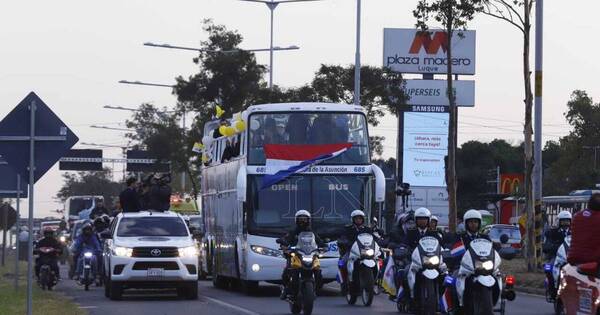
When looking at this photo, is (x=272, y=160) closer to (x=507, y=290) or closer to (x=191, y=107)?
(x=507, y=290)

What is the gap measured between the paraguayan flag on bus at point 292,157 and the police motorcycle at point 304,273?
584 centimetres

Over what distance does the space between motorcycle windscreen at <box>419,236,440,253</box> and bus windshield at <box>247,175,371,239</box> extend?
839 cm

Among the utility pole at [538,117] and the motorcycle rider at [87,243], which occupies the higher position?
the utility pole at [538,117]

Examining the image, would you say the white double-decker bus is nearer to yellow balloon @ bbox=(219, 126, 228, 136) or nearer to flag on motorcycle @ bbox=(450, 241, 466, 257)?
yellow balloon @ bbox=(219, 126, 228, 136)

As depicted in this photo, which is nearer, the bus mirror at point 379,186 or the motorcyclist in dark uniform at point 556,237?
the motorcyclist in dark uniform at point 556,237

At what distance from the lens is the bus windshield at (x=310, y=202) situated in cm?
2938

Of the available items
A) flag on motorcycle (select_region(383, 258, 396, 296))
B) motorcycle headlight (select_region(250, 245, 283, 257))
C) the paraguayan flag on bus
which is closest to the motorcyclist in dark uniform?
flag on motorcycle (select_region(383, 258, 396, 296))

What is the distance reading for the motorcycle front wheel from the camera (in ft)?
82.1

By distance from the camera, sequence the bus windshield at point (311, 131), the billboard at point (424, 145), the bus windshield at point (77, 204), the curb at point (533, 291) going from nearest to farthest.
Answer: the bus windshield at point (311, 131) → the curb at point (533, 291) → the bus windshield at point (77, 204) → the billboard at point (424, 145)

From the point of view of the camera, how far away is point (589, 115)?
81375 millimetres

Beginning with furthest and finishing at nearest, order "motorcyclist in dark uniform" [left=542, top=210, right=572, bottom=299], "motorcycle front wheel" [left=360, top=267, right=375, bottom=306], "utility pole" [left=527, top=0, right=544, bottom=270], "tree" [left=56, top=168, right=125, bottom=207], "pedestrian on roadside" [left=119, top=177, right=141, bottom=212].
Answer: "tree" [left=56, top=168, right=125, bottom=207] → "utility pole" [left=527, top=0, right=544, bottom=270] → "pedestrian on roadside" [left=119, top=177, right=141, bottom=212] → "motorcycle front wheel" [left=360, top=267, right=375, bottom=306] → "motorcyclist in dark uniform" [left=542, top=210, right=572, bottom=299]

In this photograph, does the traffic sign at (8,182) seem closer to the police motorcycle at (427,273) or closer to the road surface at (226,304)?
the road surface at (226,304)

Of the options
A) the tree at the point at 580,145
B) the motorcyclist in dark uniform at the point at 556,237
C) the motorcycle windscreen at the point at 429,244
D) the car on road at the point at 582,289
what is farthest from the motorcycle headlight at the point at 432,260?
the tree at the point at 580,145

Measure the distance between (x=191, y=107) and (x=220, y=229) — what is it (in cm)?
2659
